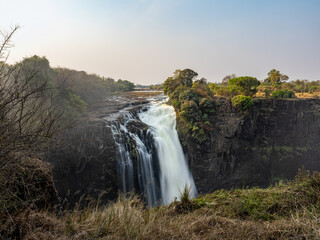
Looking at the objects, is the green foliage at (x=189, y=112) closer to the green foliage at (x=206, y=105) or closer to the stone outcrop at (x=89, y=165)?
→ the green foliage at (x=206, y=105)

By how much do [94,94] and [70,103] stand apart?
276 inches

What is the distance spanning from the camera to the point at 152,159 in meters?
13.0

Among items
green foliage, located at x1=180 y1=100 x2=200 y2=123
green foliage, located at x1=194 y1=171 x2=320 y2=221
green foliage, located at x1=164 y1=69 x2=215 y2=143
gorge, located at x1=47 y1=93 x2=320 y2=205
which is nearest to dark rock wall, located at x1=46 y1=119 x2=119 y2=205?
gorge, located at x1=47 y1=93 x2=320 y2=205

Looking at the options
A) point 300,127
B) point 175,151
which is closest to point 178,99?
point 175,151

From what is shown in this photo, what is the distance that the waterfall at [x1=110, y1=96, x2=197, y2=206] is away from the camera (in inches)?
461

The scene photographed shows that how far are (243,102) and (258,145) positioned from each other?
5.49 m

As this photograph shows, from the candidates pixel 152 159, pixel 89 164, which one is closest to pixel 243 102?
pixel 152 159

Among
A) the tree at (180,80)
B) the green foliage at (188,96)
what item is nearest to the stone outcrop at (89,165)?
the green foliage at (188,96)

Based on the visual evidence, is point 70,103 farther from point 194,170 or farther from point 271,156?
point 271,156

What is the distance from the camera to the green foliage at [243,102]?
16641 mm

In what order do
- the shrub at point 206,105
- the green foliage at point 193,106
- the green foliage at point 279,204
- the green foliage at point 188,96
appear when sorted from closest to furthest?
the green foliage at point 279,204
the green foliage at point 193,106
the shrub at point 206,105
the green foliage at point 188,96

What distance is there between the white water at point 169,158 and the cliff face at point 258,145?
40.7 inches

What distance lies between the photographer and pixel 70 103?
523 inches

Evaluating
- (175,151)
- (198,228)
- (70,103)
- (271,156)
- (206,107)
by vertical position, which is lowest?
(271,156)
